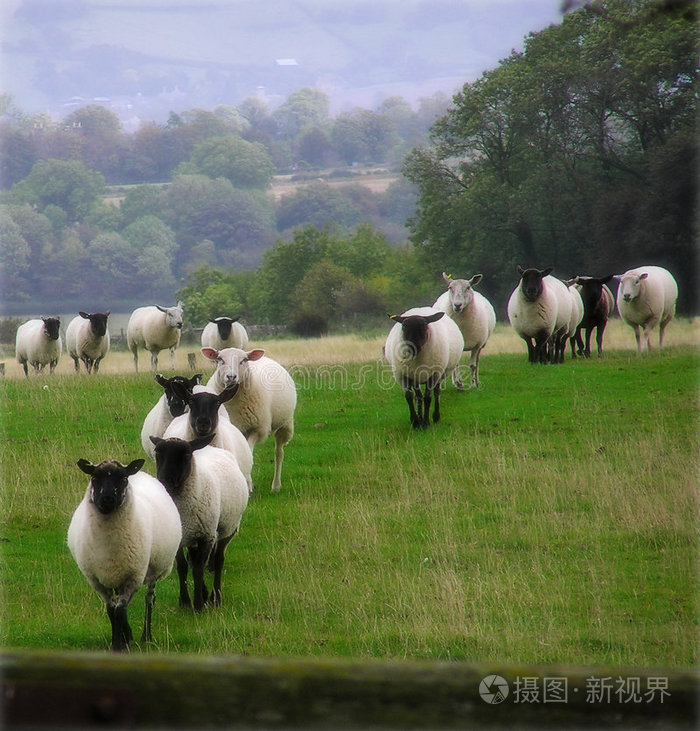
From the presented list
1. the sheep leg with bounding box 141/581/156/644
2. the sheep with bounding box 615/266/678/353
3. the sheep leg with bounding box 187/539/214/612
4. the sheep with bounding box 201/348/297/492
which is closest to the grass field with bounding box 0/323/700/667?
the sheep leg with bounding box 141/581/156/644

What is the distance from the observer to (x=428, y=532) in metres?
8.97

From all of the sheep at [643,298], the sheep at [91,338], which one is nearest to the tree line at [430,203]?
the sheep at [643,298]

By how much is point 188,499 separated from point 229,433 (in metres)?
1.87

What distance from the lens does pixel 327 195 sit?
329 feet

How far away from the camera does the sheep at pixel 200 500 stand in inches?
267

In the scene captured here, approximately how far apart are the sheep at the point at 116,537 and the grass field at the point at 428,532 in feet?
1.68

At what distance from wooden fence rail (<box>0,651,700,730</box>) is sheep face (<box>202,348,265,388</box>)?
27.7ft

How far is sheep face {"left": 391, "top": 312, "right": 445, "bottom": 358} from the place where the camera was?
1373 centimetres

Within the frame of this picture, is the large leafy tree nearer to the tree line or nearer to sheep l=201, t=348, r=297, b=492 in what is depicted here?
the tree line

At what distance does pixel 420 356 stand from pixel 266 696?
12541 mm

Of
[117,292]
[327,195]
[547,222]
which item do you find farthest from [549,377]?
[327,195]

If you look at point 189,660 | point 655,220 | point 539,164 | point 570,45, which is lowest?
point 189,660

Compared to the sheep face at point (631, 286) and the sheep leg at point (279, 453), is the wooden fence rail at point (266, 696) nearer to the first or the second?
the sheep leg at point (279, 453)

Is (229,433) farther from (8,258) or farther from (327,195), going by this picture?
A: (327,195)
